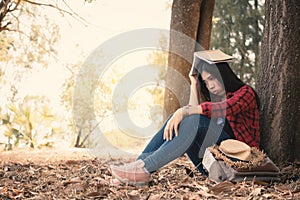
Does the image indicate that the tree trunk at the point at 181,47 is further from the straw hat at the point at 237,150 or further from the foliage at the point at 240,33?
the foliage at the point at 240,33

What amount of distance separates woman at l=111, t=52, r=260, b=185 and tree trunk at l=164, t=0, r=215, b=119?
5.30ft

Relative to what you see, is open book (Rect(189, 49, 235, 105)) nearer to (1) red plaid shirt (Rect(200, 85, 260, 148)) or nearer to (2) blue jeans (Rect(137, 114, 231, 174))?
(1) red plaid shirt (Rect(200, 85, 260, 148))

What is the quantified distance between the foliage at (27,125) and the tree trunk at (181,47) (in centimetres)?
284

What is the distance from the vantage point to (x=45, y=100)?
7.66 m

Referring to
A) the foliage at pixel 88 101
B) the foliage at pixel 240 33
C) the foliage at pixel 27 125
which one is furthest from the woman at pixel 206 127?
the foliage at pixel 240 33

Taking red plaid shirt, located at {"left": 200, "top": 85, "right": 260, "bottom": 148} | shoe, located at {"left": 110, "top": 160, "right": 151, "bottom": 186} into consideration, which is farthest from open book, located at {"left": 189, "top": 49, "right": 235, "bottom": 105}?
shoe, located at {"left": 110, "top": 160, "right": 151, "bottom": 186}

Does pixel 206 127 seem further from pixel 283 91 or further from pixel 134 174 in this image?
pixel 283 91

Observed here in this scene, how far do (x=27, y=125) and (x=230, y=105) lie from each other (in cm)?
468

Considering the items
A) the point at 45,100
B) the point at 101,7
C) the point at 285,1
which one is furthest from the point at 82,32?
the point at 285,1

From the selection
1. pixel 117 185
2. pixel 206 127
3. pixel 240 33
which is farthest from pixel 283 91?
pixel 240 33

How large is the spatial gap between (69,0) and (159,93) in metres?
1.93

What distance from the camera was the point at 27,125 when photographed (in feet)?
23.4

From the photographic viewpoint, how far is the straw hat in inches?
114

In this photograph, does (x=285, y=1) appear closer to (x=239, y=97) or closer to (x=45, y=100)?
(x=239, y=97)
